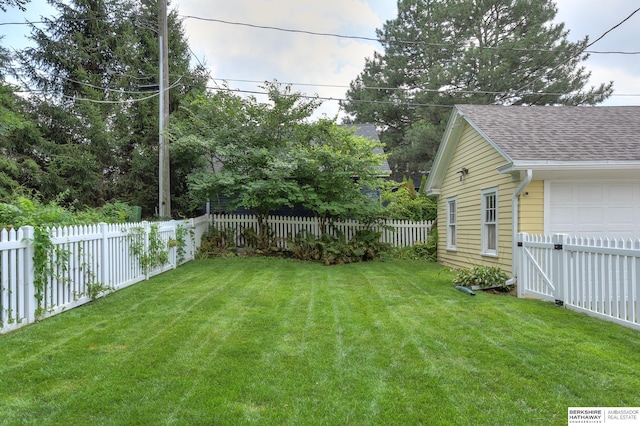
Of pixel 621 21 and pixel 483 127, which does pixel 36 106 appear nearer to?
pixel 483 127

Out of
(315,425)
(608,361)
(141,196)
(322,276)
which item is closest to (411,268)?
(322,276)

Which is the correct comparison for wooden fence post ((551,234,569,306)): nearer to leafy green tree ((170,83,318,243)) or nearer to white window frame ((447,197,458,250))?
white window frame ((447,197,458,250))

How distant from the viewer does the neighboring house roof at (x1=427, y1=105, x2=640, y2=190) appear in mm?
6312

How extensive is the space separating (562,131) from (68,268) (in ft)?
29.5

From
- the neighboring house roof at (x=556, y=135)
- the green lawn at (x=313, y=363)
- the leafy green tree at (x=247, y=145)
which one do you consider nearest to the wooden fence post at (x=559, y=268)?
the green lawn at (x=313, y=363)

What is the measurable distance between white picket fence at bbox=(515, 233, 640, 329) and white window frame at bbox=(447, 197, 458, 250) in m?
3.59

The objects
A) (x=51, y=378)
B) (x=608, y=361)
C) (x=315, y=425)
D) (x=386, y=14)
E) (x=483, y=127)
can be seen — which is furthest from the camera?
(x=386, y=14)

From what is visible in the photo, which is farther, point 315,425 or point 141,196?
point 141,196

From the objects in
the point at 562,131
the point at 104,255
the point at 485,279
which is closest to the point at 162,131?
the point at 104,255

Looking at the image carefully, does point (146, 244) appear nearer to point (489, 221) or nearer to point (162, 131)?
point (162, 131)

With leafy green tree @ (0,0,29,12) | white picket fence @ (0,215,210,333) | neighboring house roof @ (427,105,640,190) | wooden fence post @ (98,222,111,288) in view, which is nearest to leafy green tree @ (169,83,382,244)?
neighboring house roof @ (427,105,640,190)

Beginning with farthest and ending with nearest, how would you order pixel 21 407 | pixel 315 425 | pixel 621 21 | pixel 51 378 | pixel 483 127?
pixel 621 21 → pixel 483 127 → pixel 51 378 → pixel 21 407 → pixel 315 425

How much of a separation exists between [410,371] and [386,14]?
24688mm

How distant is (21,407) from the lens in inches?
94.6
